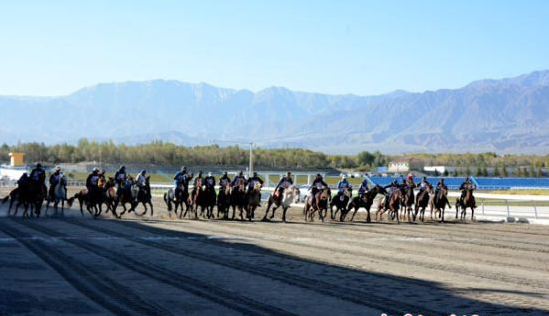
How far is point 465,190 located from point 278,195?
26.7 feet

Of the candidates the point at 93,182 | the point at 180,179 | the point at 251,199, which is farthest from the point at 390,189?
the point at 93,182

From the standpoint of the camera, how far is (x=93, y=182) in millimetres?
32312

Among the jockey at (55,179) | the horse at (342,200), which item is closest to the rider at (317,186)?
the horse at (342,200)

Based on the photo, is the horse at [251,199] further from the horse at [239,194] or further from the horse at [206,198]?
the horse at [206,198]

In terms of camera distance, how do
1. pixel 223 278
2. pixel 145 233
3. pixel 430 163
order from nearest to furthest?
pixel 223 278 → pixel 145 233 → pixel 430 163

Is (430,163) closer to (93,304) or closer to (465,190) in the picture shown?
(465,190)

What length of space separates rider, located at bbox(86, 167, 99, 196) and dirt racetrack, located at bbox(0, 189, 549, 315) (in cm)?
517

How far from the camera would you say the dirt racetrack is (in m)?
12.0

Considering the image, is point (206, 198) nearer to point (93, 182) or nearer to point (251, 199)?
point (251, 199)

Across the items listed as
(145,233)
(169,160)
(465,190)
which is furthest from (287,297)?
(169,160)

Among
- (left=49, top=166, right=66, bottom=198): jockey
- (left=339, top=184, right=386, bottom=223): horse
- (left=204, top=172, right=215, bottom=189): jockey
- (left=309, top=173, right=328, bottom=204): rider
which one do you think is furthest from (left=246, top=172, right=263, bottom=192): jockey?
(left=49, top=166, right=66, bottom=198): jockey

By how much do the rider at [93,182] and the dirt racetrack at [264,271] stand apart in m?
5.17

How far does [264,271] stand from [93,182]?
1769 centimetres

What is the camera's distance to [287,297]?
42.0 ft
